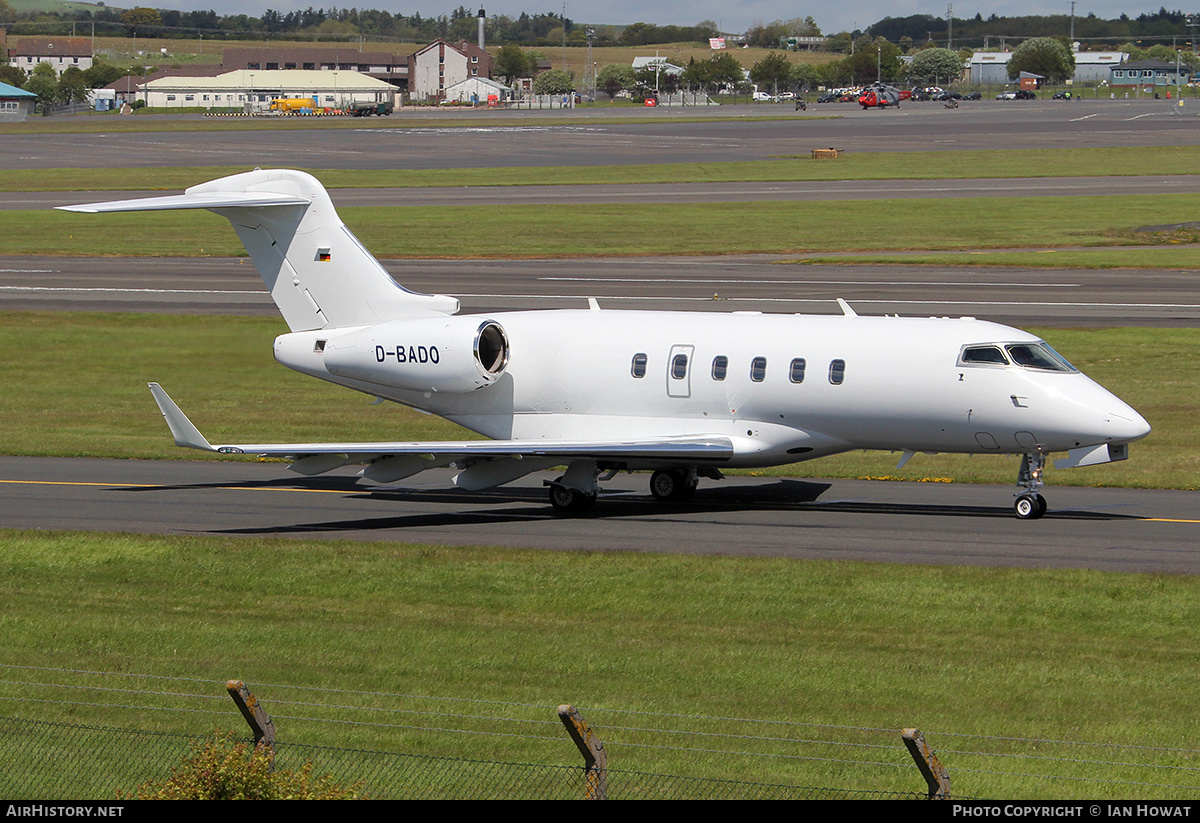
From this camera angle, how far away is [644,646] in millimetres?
17906

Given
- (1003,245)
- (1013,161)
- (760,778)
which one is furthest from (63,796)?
(1013,161)

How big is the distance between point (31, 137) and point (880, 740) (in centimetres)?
13677

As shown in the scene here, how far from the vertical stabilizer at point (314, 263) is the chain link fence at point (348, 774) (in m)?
14.6

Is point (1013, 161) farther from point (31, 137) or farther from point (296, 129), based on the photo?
point (31, 137)

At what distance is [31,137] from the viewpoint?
13575cm

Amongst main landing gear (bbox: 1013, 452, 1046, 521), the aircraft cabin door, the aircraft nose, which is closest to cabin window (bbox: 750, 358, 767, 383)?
the aircraft cabin door

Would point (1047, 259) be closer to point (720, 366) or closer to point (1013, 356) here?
point (1013, 356)

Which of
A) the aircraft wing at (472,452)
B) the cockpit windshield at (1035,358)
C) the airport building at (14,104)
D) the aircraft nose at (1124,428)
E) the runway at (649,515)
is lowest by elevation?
the runway at (649,515)

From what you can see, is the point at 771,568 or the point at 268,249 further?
the point at 268,249

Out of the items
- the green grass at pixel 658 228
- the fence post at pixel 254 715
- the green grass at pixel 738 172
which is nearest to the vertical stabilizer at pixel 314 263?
the fence post at pixel 254 715

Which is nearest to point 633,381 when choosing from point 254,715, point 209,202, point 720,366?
point 720,366

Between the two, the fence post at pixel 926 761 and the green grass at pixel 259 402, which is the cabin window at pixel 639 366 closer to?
the green grass at pixel 259 402

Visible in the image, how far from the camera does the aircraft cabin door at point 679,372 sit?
85.7 ft

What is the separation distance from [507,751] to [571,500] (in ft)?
39.3
